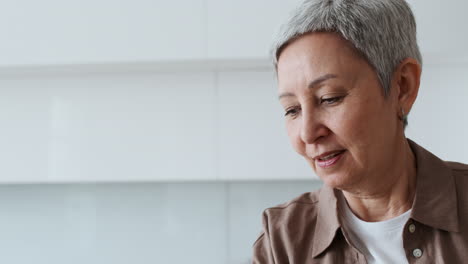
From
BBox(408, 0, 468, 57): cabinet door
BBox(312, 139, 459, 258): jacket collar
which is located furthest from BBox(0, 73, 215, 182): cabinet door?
BBox(312, 139, 459, 258): jacket collar

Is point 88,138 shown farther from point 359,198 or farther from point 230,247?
point 359,198

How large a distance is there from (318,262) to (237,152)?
0.82 metres

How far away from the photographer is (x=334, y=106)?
1118mm

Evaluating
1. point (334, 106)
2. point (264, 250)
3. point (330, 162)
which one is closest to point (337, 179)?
point (330, 162)

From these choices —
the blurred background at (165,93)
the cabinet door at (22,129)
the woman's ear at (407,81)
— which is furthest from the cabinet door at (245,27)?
the woman's ear at (407,81)

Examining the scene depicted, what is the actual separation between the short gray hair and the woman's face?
0.05 ft

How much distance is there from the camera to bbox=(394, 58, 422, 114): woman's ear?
1.18m

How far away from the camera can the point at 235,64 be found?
6.49 feet

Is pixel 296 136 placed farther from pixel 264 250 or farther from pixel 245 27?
pixel 245 27

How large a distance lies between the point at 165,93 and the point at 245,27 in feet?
1.19

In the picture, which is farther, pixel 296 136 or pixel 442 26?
pixel 442 26

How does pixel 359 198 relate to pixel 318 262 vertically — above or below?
above

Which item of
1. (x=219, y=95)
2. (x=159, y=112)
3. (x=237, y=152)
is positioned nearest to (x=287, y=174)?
(x=237, y=152)

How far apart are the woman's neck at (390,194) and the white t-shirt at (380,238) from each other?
2cm
